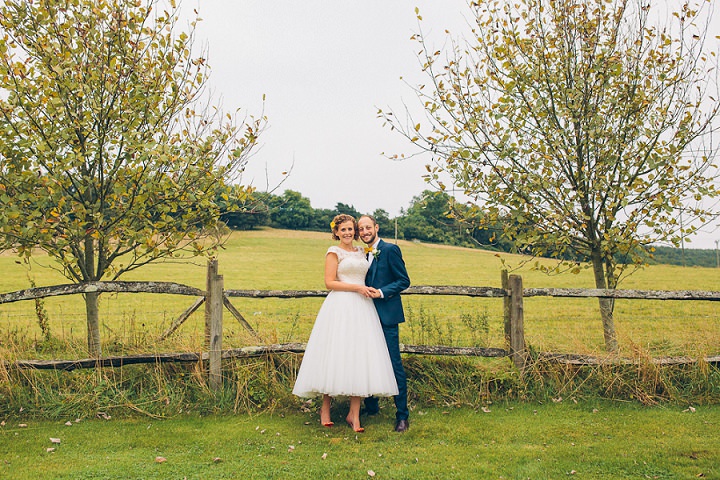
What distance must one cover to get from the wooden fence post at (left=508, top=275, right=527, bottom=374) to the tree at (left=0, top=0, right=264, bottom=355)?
13.9 ft

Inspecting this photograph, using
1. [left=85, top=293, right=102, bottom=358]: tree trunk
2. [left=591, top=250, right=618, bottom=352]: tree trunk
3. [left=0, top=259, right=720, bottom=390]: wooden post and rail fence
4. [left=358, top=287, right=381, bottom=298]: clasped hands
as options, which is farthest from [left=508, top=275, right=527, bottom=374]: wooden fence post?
[left=85, top=293, right=102, bottom=358]: tree trunk

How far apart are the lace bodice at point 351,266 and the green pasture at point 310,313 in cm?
176

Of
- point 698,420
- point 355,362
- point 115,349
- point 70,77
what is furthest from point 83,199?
point 698,420

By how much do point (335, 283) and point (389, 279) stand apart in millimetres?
636

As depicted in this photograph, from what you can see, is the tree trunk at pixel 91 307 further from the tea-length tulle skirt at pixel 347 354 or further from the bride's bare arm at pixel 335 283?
the bride's bare arm at pixel 335 283

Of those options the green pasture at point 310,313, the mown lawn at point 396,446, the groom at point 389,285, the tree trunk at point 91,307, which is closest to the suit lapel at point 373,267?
the groom at point 389,285

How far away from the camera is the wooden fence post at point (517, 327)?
7.50 metres

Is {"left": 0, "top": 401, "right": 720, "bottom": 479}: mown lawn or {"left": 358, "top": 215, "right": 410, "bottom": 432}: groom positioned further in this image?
{"left": 358, "top": 215, "right": 410, "bottom": 432}: groom

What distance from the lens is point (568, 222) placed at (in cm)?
855

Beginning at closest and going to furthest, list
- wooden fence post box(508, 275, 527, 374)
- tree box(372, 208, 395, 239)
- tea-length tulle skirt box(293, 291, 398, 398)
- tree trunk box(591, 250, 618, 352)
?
1. tea-length tulle skirt box(293, 291, 398, 398)
2. wooden fence post box(508, 275, 527, 374)
3. tree trunk box(591, 250, 618, 352)
4. tree box(372, 208, 395, 239)

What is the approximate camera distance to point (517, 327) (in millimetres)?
7523

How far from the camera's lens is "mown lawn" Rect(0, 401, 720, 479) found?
5.33 meters

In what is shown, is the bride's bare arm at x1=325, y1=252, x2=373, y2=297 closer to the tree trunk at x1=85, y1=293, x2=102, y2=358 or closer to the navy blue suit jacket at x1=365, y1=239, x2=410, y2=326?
the navy blue suit jacket at x1=365, y1=239, x2=410, y2=326

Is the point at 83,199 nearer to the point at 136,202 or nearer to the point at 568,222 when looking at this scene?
the point at 136,202
